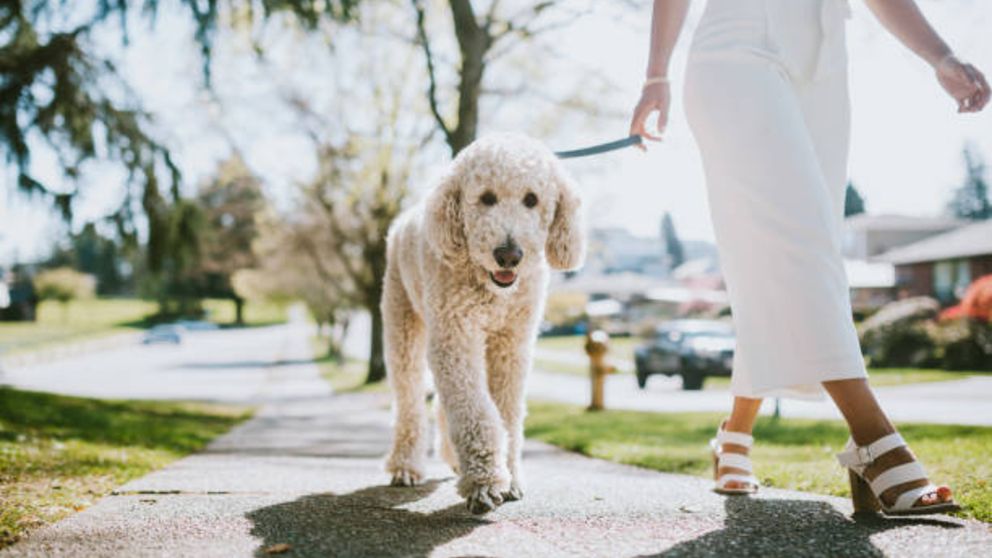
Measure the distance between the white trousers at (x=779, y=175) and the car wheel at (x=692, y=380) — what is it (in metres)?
18.3

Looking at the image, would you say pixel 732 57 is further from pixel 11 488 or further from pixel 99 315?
pixel 99 315

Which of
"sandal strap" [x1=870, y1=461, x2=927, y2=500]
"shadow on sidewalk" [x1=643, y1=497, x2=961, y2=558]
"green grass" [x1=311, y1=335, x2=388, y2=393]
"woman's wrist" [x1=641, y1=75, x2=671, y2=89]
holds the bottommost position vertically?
"green grass" [x1=311, y1=335, x2=388, y2=393]

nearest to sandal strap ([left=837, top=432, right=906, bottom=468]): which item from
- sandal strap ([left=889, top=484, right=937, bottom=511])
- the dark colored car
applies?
sandal strap ([left=889, top=484, right=937, bottom=511])

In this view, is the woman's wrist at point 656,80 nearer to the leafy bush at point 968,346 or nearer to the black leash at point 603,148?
the black leash at point 603,148

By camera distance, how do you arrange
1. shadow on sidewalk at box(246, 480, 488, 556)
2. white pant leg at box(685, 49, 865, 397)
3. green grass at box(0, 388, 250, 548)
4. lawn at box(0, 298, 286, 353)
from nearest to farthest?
shadow on sidewalk at box(246, 480, 488, 556), white pant leg at box(685, 49, 865, 397), green grass at box(0, 388, 250, 548), lawn at box(0, 298, 286, 353)

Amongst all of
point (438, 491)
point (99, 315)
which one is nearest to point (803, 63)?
point (438, 491)

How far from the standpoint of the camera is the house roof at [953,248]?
33094 millimetres

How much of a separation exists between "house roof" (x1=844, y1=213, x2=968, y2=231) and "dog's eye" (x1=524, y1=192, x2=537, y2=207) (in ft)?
189

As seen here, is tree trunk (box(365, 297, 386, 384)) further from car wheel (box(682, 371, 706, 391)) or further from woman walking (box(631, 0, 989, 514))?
woman walking (box(631, 0, 989, 514))

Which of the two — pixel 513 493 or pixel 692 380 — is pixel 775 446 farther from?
pixel 692 380

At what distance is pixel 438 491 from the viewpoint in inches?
144

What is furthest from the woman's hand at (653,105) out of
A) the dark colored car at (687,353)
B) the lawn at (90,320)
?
the lawn at (90,320)

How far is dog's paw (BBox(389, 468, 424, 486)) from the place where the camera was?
3.92m

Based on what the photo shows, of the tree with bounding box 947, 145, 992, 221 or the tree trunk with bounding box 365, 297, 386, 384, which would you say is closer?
the tree trunk with bounding box 365, 297, 386, 384
